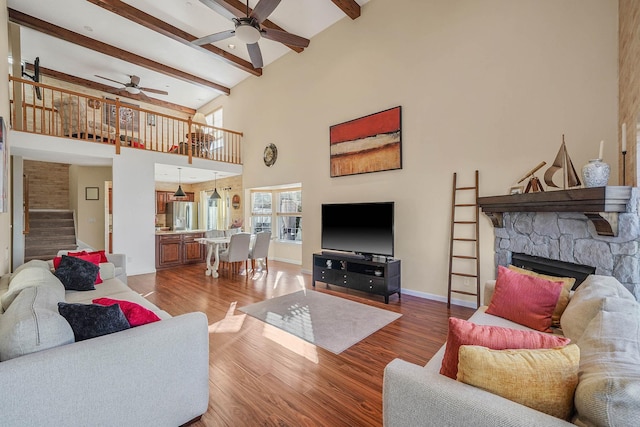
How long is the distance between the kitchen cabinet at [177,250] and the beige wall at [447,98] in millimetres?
3065

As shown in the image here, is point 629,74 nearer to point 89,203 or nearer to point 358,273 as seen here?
point 358,273

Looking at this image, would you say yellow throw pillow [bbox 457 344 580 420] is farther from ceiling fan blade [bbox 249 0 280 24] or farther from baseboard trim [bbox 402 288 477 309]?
ceiling fan blade [bbox 249 0 280 24]

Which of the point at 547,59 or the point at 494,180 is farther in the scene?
the point at 494,180

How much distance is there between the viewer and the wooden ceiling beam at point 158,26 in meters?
4.94

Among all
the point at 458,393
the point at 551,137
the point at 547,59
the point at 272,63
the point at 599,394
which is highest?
the point at 272,63

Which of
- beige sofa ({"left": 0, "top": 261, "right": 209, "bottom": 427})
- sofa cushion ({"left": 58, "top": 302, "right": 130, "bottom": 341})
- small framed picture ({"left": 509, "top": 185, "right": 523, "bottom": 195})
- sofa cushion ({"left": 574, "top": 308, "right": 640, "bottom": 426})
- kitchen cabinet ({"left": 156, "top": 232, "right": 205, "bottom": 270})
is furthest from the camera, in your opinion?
kitchen cabinet ({"left": 156, "top": 232, "right": 205, "bottom": 270})

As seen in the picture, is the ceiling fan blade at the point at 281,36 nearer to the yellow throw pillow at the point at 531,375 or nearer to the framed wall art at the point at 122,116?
the framed wall art at the point at 122,116

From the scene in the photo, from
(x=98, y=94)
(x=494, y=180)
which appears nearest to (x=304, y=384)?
(x=494, y=180)

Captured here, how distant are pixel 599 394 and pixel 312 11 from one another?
242 inches

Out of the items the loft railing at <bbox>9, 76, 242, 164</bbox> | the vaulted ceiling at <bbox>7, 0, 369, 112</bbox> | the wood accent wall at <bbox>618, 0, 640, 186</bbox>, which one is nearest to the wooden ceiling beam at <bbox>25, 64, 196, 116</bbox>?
the vaulted ceiling at <bbox>7, 0, 369, 112</bbox>

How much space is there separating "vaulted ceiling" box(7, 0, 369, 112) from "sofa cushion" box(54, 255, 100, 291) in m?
3.73

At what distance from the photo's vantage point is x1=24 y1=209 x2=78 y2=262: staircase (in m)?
6.33

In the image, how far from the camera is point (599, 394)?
0.80 meters

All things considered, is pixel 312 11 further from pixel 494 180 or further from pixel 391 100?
pixel 494 180
